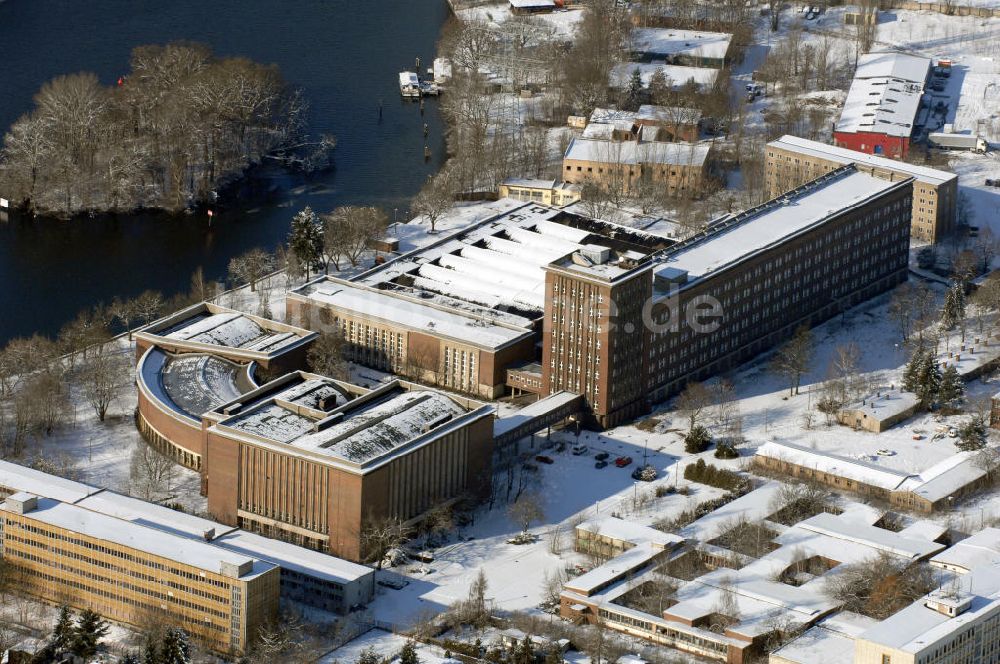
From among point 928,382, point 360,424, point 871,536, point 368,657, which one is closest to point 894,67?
point 928,382

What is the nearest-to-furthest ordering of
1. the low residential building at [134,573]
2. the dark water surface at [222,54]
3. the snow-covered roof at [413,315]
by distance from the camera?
1. the low residential building at [134,573]
2. the snow-covered roof at [413,315]
3. the dark water surface at [222,54]

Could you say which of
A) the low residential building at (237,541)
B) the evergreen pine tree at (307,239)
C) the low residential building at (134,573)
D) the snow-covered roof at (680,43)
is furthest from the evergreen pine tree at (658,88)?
the low residential building at (134,573)

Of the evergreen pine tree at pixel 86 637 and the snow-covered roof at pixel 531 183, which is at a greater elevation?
the snow-covered roof at pixel 531 183

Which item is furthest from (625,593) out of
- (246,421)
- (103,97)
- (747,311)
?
(103,97)

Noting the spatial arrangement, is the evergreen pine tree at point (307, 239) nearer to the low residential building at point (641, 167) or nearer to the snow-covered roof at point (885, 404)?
the low residential building at point (641, 167)

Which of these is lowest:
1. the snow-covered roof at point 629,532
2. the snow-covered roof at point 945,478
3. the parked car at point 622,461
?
the snow-covered roof at point 629,532

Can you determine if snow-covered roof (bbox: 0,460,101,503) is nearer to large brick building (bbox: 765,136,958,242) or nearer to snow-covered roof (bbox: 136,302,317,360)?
snow-covered roof (bbox: 136,302,317,360)
